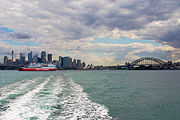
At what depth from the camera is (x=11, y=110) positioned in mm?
11375

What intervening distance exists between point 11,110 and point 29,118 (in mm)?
2238

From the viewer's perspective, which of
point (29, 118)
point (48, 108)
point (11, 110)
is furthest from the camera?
point (48, 108)

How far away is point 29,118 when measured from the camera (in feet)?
32.6

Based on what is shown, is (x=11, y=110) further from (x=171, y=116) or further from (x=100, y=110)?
(x=171, y=116)

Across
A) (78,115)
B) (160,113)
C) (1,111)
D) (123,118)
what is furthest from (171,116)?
(1,111)

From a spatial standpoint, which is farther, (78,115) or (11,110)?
(11,110)

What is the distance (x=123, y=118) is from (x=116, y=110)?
5.97ft

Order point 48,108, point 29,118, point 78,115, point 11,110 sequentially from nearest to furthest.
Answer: point 29,118 < point 78,115 < point 11,110 < point 48,108

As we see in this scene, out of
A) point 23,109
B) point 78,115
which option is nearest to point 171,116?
point 78,115

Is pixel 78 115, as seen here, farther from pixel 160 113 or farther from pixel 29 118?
pixel 160 113

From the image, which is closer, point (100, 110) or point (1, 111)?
point (1, 111)

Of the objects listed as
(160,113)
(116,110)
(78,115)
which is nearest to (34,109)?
(78,115)

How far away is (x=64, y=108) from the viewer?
12266 mm

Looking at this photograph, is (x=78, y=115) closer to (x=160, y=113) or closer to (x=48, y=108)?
(x=48, y=108)
